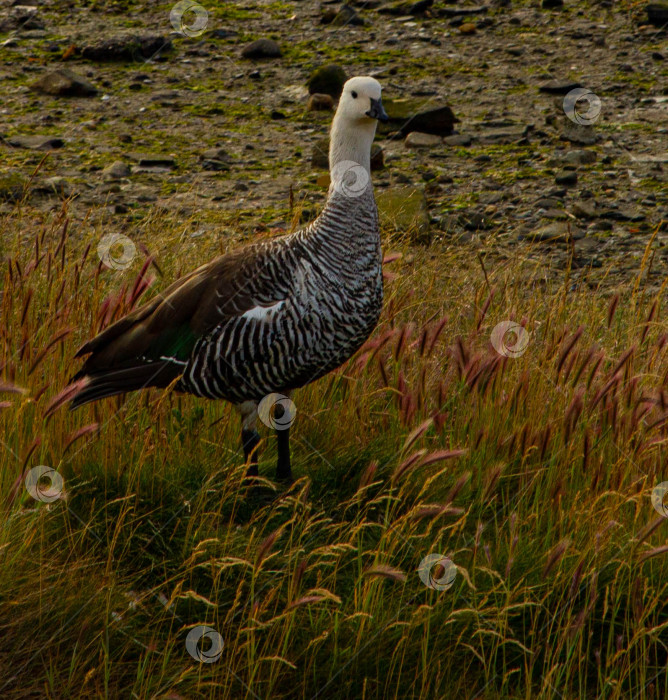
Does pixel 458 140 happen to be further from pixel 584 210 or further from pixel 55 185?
pixel 55 185

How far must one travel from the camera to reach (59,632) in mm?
3707

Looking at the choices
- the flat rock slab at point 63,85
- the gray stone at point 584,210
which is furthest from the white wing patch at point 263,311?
the flat rock slab at point 63,85

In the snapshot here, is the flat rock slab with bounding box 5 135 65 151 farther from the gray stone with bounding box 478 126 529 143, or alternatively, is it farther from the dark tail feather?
the dark tail feather

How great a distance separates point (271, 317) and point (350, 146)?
0.96 meters

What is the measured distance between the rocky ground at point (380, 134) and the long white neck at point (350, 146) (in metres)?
2.28

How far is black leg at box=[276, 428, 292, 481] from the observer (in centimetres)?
486

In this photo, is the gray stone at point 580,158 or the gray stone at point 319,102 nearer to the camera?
the gray stone at point 580,158

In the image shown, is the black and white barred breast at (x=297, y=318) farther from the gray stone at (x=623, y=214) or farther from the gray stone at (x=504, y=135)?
the gray stone at (x=504, y=135)

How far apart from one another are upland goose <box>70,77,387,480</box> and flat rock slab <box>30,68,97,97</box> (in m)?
6.84

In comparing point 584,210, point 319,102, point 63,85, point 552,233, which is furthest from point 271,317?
point 63,85

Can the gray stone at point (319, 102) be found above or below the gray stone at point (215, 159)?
above

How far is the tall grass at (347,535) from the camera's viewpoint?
148 inches

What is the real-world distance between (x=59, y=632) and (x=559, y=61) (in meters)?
9.70

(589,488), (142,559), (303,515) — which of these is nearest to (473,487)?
(589,488)
